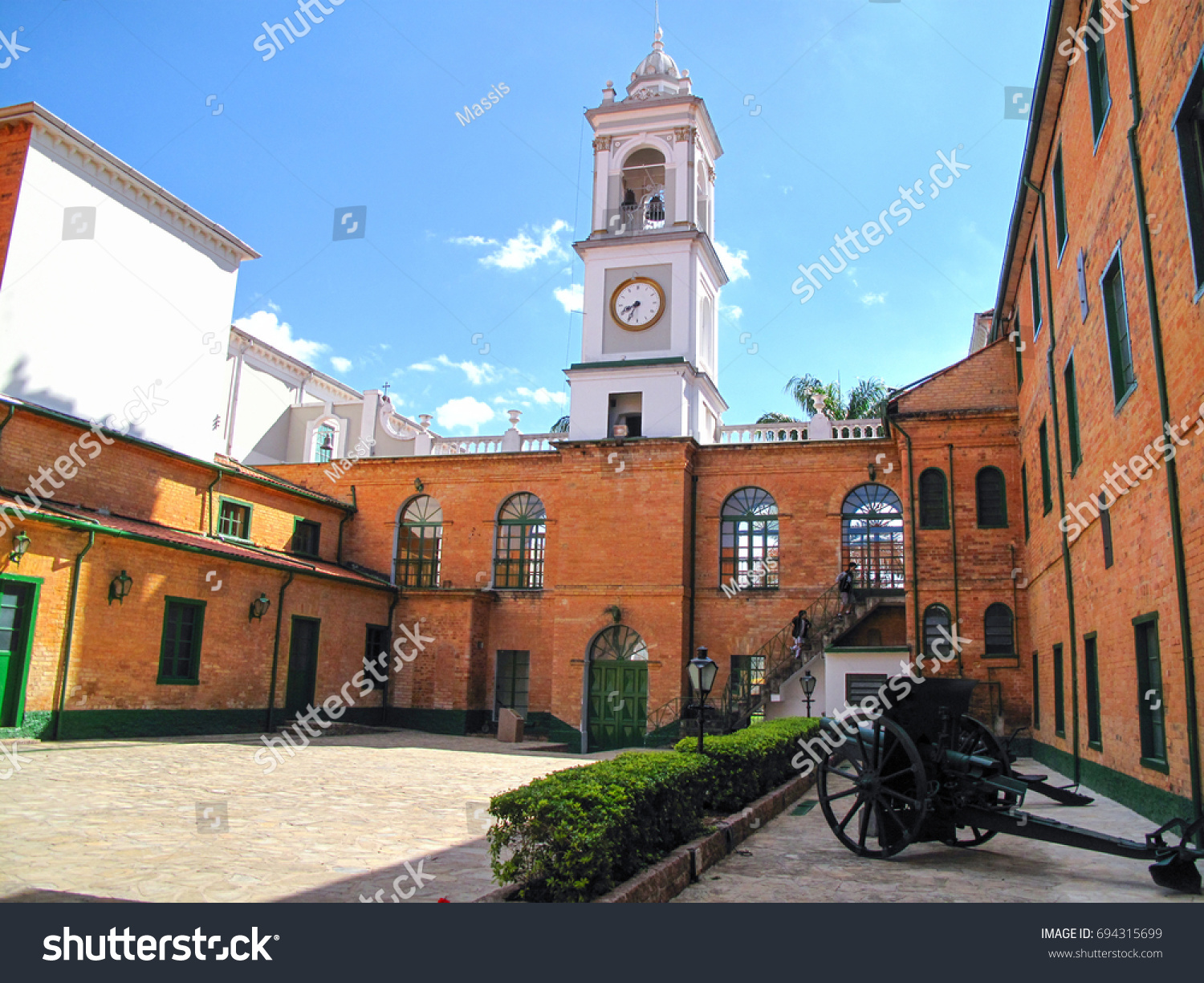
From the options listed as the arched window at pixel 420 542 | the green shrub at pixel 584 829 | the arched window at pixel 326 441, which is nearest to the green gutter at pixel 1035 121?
the green shrub at pixel 584 829

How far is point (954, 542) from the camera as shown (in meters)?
20.1

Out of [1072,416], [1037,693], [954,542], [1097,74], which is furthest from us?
[954,542]

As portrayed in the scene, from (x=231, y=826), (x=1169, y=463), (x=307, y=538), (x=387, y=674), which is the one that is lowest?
(x=231, y=826)

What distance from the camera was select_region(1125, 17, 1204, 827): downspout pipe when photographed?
26.7 feet

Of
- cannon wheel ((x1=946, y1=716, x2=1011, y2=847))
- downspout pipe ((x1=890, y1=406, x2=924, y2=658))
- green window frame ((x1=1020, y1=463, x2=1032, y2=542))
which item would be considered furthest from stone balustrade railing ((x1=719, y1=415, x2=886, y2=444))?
cannon wheel ((x1=946, y1=716, x2=1011, y2=847))

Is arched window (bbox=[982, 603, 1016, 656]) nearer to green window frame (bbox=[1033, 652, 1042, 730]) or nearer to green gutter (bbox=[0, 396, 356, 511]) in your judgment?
green window frame (bbox=[1033, 652, 1042, 730])

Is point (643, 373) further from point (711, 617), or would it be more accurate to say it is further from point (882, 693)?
point (882, 693)

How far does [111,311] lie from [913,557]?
18.7 metres

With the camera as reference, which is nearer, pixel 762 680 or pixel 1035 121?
pixel 1035 121

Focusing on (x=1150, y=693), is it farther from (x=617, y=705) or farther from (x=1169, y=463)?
(x=617, y=705)

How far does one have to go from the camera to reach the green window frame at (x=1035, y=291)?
640 inches

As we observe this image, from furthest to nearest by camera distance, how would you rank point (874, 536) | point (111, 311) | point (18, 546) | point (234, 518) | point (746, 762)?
point (874, 536) < point (234, 518) < point (111, 311) < point (18, 546) < point (746, 762)

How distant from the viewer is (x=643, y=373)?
26344 millimetres

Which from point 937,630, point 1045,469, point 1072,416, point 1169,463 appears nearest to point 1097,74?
point 1072,416
